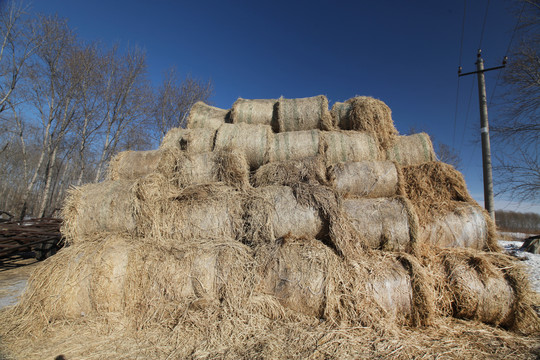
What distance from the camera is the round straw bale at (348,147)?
4.32 metres

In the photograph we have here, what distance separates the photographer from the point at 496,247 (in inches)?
138

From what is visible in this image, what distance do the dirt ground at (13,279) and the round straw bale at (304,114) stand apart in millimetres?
5483

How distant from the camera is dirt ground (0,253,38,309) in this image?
145 inches

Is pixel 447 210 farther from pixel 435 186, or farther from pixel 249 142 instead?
pixel 249 142

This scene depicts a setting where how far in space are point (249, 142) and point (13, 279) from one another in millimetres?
5533

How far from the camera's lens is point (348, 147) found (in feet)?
14.3

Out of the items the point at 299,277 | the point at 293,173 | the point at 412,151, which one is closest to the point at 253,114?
the point at 293,173

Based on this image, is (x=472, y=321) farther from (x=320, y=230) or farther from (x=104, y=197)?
(x=104, y=197)

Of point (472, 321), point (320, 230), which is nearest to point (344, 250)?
point (320, 230)

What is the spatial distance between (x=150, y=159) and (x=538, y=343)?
234 inches

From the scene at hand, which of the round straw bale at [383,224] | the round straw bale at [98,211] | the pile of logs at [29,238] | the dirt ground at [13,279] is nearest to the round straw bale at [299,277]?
the round straw bale at [383,224]

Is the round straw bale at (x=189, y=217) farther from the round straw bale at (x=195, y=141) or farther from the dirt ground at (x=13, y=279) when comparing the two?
the dirt ground at (x=13, y=279)

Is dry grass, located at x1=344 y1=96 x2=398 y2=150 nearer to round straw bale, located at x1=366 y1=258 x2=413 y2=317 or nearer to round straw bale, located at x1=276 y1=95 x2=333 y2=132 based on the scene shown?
Answer: round straw bale, located at x1=276 y1=95 x2=333 y2=132

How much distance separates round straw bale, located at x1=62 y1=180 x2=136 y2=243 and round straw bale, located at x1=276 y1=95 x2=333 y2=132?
319 cm
